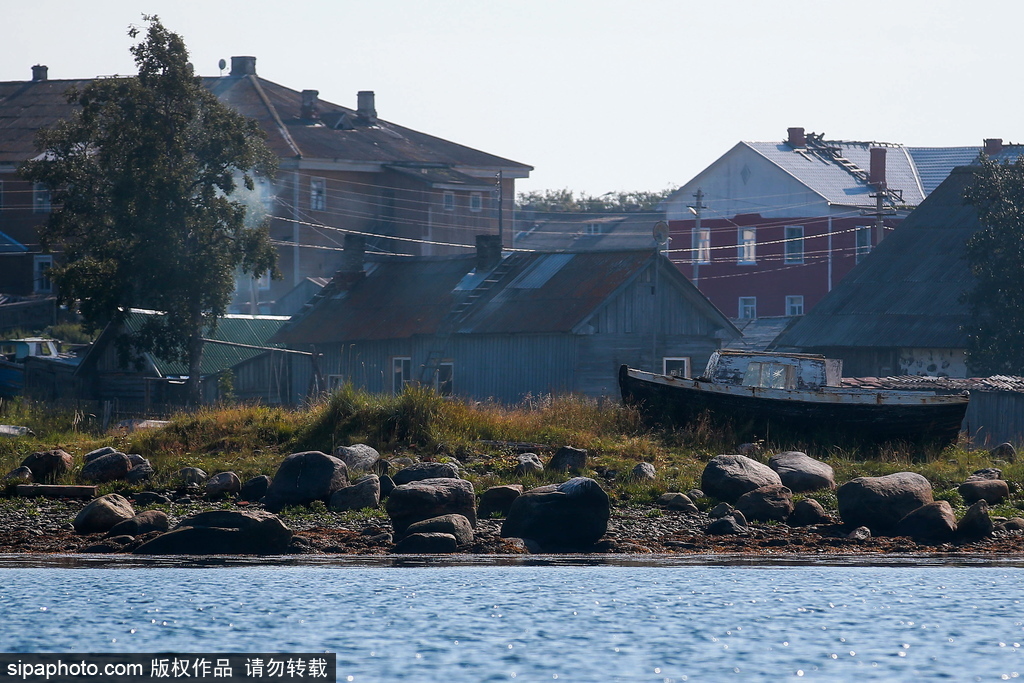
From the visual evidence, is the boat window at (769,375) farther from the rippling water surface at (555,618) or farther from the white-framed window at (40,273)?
the white-framed window at (40,273)

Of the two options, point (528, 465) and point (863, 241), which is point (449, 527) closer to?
point (528, 465)

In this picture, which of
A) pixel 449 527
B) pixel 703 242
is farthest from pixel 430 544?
pixel 703 242

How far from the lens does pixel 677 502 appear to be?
2086 centimetres

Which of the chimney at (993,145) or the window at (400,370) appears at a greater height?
the chimney at (993,145)

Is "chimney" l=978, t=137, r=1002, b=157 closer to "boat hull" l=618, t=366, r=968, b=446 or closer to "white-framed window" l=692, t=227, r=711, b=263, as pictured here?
"white-framed window" l=692, t=227, r=711, b=263

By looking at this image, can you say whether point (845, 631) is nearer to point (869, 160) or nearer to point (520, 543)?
point (520, 543)

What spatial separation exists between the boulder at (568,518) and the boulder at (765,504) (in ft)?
7.56

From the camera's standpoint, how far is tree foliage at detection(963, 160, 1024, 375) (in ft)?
126

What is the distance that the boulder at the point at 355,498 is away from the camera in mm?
20938

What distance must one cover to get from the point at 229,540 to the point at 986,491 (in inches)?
444

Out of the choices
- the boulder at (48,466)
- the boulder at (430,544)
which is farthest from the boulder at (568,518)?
the boulder at (48,466)

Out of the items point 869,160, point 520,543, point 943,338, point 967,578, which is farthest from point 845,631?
point 869,160

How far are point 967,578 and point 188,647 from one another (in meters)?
9.18

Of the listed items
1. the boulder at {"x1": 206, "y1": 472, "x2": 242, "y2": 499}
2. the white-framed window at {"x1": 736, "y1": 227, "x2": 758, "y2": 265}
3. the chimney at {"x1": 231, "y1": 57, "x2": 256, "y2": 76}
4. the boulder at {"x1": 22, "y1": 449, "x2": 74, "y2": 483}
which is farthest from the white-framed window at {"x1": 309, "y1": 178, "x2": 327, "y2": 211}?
the boulder at {"x1": 206, "y1": 472, "x2": 242, "y2": 499}
